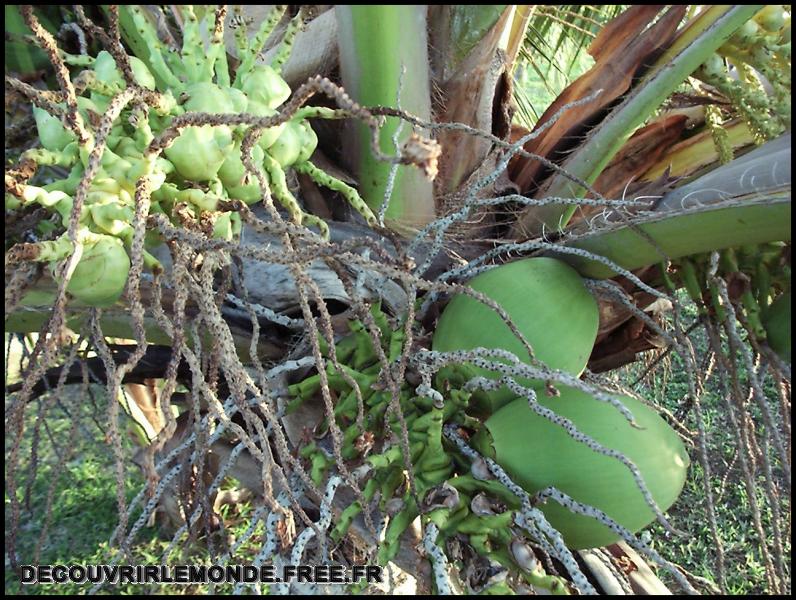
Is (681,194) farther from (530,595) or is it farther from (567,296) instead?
(530,595)

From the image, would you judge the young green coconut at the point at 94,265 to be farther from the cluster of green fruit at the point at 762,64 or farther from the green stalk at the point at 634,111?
the cluster of green fruit at the point at 762,64

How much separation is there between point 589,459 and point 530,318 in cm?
22

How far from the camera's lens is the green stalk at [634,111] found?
0.97m

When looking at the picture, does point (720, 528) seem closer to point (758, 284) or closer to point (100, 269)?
point (758, 284)

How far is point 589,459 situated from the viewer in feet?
2.92

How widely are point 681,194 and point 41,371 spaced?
0.91m

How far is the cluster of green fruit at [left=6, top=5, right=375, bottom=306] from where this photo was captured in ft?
2.23

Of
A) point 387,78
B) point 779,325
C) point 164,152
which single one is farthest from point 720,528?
point 164,152

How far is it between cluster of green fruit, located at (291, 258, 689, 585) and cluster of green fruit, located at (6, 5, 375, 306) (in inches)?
10.7

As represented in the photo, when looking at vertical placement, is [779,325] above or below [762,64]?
below

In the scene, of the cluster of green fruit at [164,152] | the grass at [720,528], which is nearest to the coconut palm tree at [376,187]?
the cluster of green fruit at [164,152]

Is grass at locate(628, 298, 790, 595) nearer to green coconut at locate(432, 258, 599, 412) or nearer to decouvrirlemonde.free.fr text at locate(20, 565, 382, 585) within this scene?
green coconut at locate(432, 258, 599, 412)

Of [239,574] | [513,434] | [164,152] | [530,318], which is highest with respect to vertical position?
[164,152]

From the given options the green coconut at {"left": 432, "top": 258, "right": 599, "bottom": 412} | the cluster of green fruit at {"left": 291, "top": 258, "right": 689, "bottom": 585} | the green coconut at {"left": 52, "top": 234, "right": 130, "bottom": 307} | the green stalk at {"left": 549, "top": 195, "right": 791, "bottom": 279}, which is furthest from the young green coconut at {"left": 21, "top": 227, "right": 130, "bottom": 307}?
the green stalk at {"left": 549, "top": 195, "right": 791, "bottom": 279}
